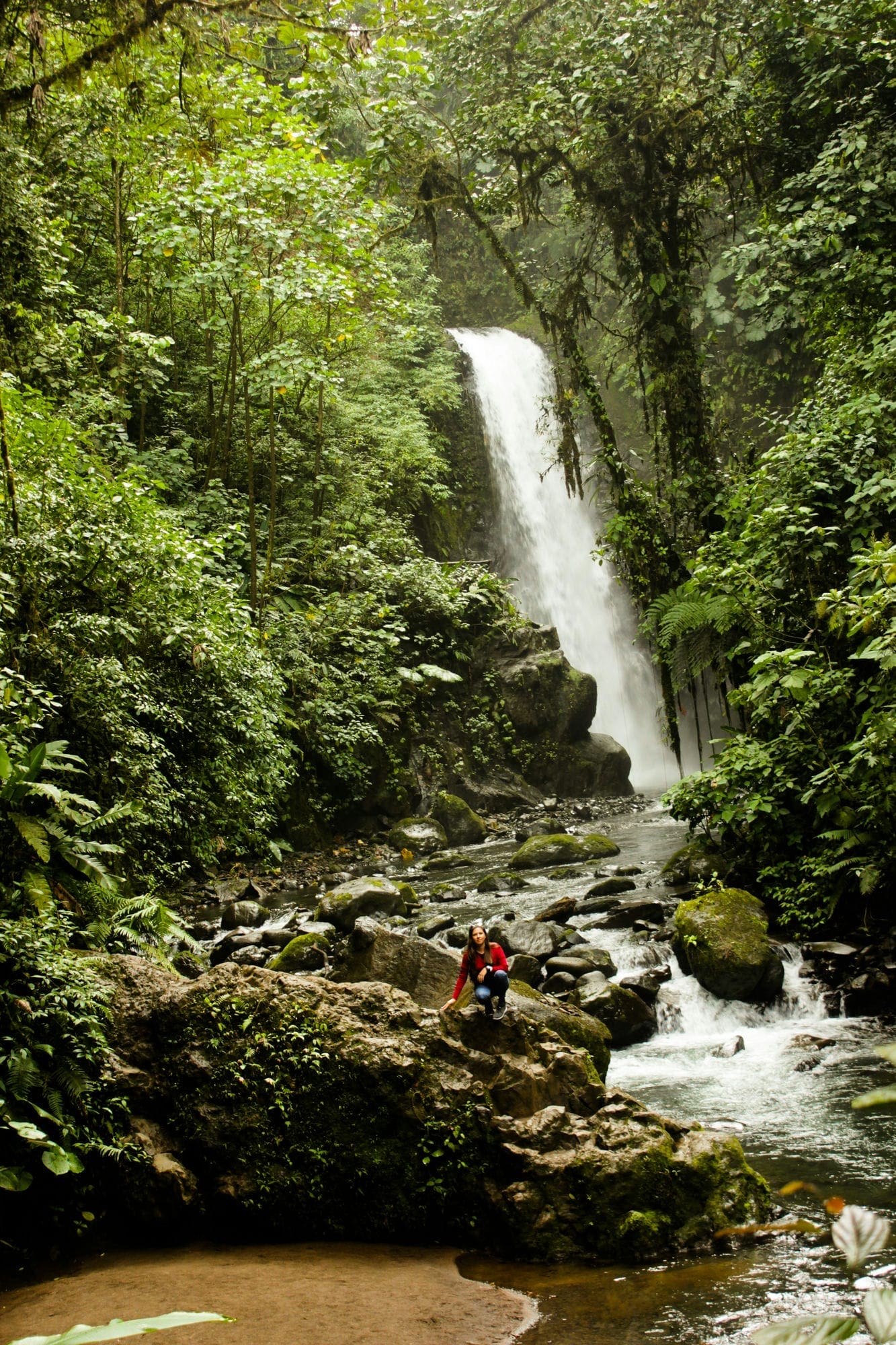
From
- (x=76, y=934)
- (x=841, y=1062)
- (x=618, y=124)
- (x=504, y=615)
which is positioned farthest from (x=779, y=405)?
(x=76, y=934)

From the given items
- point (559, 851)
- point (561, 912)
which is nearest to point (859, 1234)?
point (561, 912)

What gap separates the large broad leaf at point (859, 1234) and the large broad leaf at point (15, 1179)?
13.2 feet

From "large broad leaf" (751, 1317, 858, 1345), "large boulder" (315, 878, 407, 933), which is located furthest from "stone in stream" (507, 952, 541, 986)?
"large broad leaf" (751, 1317, 858, 1345)

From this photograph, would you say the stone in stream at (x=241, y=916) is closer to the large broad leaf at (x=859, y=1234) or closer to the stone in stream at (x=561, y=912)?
the stone in stream at (x=561, y=912)

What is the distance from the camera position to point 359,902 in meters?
9.76

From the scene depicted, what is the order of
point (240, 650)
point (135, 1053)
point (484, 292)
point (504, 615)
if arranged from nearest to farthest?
point (135, 1053)
point (240, 650)
point (504, 615)
point (484, 292)

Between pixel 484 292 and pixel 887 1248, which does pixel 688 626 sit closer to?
pixel 887 1248

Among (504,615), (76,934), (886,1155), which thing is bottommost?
(886,1155)

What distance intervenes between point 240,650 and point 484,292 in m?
23.4

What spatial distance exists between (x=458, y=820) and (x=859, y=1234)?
585 inches

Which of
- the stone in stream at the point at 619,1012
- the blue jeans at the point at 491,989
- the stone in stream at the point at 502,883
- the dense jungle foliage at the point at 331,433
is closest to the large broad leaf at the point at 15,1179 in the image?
the dense jungle foliage at the point at 331,433

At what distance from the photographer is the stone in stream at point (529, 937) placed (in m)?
8.39

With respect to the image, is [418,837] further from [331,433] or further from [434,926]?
[331,433]

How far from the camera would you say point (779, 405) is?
20.8 m
